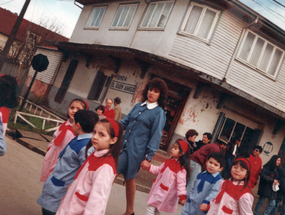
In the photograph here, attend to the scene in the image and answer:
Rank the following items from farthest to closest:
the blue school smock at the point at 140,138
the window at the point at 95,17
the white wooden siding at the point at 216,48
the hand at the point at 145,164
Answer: the window at the point at 95,17 → the white wooden siding at the point at 216,48 → the blue school smock at the point at 140,138 → the hand at the point at 145,164

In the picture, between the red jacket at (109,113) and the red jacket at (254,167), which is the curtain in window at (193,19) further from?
the red jacket at (254,167)

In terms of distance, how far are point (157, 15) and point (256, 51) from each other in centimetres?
440

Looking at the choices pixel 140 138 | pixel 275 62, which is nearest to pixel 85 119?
pixel 140 138

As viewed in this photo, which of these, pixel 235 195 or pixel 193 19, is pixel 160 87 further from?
pixel 193 19

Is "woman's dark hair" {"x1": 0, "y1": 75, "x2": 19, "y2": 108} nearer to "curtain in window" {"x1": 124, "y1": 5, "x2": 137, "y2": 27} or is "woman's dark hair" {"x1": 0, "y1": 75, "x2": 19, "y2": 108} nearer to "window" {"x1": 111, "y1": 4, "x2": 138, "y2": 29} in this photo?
"window" {"x1": 111, "y1": 4, "x2": 138, "y2": 29}

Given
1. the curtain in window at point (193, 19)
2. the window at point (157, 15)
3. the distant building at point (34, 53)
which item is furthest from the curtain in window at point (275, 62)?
the distant building at point (34, 53)

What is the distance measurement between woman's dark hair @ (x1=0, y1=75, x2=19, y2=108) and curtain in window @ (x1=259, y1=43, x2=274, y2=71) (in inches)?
435

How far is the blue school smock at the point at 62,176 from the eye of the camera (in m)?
2.50

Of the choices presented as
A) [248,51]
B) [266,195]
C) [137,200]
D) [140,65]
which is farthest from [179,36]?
[137,200]

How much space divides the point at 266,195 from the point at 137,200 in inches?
144

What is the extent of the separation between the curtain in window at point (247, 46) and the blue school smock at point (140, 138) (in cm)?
852

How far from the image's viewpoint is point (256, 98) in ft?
34.7

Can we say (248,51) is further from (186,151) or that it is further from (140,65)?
(186,151)

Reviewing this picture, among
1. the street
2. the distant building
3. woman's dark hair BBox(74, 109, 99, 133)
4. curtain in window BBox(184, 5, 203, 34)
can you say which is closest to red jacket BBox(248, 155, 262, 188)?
the street
